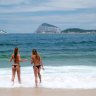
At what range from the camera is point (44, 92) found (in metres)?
12.8

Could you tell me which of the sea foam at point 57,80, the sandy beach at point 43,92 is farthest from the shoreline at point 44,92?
the sea foam at point 57,80

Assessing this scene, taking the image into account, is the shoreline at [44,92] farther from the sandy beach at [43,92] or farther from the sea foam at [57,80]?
the sea foam at [57,80]

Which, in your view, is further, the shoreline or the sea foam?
the sea foam

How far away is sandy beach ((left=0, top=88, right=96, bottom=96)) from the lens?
488 inches

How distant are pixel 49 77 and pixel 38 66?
2241 millimetres

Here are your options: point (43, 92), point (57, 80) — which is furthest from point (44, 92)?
point (57, 80)

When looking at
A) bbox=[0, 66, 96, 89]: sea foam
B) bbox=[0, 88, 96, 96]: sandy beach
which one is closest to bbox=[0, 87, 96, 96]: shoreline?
bbox=[0, 88, 96, 96]: sandy beach

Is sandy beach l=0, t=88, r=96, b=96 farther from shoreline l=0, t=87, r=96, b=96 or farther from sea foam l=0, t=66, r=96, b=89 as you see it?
sea foam l=0, t=66, r=96, b=89

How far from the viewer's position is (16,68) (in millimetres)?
14344

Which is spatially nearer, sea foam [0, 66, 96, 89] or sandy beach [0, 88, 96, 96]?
sandy beach [0, 88, 96, 96]

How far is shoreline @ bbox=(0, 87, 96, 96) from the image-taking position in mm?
12391

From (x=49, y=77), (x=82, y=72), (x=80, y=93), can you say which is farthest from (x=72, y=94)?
(x=82, y=72)

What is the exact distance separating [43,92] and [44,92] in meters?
0.04

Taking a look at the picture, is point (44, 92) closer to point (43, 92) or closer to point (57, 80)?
point (43, 92)
